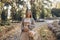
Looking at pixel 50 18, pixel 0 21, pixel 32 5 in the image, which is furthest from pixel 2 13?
pixel 50 18

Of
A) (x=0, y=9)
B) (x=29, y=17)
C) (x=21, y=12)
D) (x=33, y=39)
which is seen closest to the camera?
(x=33, y=39)

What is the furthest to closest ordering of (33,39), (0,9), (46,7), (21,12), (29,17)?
(46,7), (21,12), (0,9), (29,17), (33,39)

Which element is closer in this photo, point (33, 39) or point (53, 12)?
point (33, 39)

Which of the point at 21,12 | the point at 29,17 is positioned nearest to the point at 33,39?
the point at 29,17

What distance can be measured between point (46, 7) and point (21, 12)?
1999 millimetres

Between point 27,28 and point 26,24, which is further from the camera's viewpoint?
point 26,24

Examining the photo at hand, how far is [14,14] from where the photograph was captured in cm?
1154

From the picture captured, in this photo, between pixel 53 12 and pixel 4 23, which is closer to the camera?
pixel 4 23

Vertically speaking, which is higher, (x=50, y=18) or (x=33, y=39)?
(x=33, y=39)

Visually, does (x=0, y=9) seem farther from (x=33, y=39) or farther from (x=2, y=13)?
(x=33, y=39)

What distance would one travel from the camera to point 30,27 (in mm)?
3314

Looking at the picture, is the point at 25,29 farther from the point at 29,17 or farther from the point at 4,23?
the point at 4,23

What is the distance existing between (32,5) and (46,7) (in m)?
1.30

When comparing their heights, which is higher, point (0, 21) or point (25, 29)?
point (25, 29)
